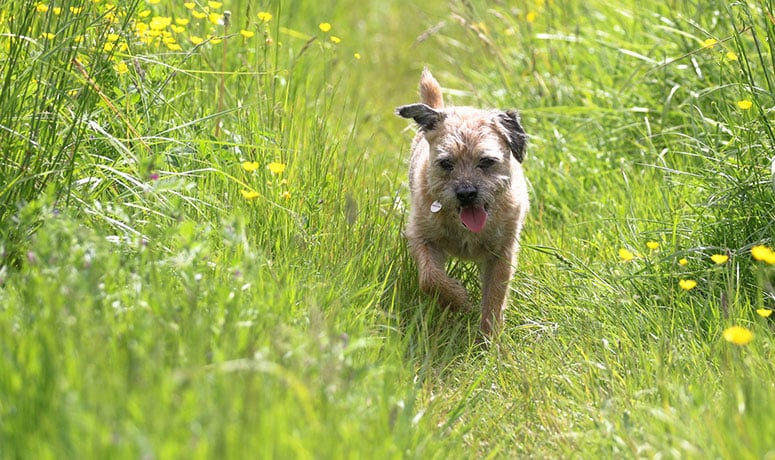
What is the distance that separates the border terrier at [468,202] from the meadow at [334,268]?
0.14 metres

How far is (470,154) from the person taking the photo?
17.2ft

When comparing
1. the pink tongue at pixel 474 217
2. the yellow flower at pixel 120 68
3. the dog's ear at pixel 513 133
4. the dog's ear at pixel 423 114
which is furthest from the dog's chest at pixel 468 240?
the yellow flower at pixel 120 68

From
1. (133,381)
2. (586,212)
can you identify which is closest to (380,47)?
(586,212)

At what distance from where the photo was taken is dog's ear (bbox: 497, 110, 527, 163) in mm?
5418

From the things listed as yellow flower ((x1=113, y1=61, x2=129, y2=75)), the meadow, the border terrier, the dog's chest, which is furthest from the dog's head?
yellow flower ((x1=113, y1=61, x2=129, y2=75))

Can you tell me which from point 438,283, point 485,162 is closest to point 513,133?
point 485,162

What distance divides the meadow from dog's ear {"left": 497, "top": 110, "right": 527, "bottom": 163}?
497mm

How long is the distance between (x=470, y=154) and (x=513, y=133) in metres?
0.31

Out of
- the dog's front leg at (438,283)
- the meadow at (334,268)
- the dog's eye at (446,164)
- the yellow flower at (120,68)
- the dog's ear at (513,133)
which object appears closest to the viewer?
the meadow at (334,268)

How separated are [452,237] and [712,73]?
6.32 ft

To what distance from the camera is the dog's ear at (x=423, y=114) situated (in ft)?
17.8

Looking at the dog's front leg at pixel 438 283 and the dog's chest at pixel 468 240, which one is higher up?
the dog's chest at pixel 468 240

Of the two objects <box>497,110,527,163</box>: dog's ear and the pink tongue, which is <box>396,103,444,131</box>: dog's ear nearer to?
<box>497,110,527,163</box>: dog's ear

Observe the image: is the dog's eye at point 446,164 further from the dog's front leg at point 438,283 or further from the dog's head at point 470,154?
the dog's front leg at point 438,283
